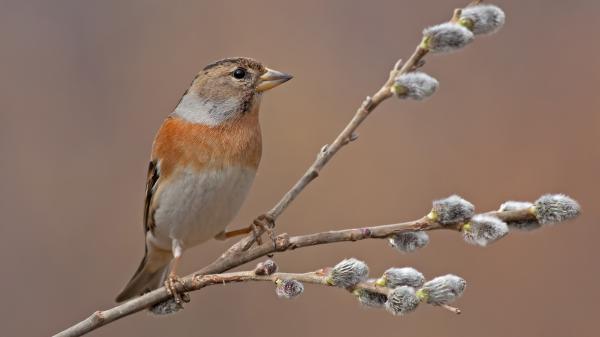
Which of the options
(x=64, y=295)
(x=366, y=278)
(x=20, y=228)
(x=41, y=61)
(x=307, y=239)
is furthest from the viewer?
(x=41, y=61)

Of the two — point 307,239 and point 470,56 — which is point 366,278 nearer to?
point 307,239

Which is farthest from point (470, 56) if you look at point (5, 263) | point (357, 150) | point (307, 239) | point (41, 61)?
point (307, 239)

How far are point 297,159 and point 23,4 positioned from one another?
1.62 meters

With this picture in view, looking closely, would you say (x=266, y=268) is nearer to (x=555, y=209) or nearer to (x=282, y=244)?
(x=282, y=244)

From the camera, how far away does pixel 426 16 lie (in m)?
4.45

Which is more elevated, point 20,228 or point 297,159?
point 297,159

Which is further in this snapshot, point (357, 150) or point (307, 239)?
point (357, 150)

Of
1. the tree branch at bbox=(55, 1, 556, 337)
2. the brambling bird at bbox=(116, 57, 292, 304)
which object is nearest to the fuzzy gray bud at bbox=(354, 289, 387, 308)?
the tree branch at bbox=(55, 1, 556, 337)

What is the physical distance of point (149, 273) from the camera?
322 centimetres

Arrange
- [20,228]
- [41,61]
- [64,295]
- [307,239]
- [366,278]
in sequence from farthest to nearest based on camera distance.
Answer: [41,61]
[20,228]
[64,295]
[307,239]
[366,278]

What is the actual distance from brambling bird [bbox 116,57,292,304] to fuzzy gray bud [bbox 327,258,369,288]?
3.86 feet

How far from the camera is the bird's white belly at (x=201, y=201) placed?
279 cm

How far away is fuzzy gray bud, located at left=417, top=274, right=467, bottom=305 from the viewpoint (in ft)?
5.07

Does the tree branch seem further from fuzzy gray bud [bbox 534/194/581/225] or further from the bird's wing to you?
the bird's wing
